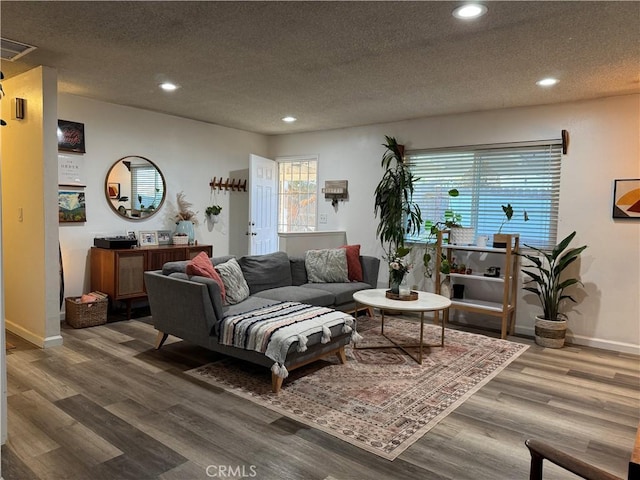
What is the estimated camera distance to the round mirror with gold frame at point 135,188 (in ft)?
16.5

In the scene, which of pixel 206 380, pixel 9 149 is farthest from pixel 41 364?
pixel 9 149

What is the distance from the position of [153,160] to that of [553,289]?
4741mm

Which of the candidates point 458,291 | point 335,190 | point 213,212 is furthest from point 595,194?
point 213,212

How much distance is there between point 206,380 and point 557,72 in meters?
3.60

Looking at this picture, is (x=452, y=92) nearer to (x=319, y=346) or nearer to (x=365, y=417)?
(x=319, y=346)

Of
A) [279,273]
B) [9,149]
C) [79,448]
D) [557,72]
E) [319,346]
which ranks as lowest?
[79,448]

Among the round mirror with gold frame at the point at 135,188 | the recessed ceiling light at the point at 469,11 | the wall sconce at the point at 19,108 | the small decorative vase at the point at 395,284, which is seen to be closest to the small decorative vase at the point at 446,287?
the small decorative vase at the point at 395,284

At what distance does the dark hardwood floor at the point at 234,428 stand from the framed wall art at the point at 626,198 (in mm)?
1454

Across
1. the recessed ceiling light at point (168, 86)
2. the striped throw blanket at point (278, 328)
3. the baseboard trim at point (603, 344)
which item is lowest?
Answer: the baseboard trim at point (603, 344)

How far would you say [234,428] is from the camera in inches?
99.4

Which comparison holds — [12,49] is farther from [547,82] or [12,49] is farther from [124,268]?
[547,82]

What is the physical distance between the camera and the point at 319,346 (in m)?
3.32

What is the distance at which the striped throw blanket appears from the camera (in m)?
2.96

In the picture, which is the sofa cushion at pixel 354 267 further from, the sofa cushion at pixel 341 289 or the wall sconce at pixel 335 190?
the wall sconce at pixel 335 190
